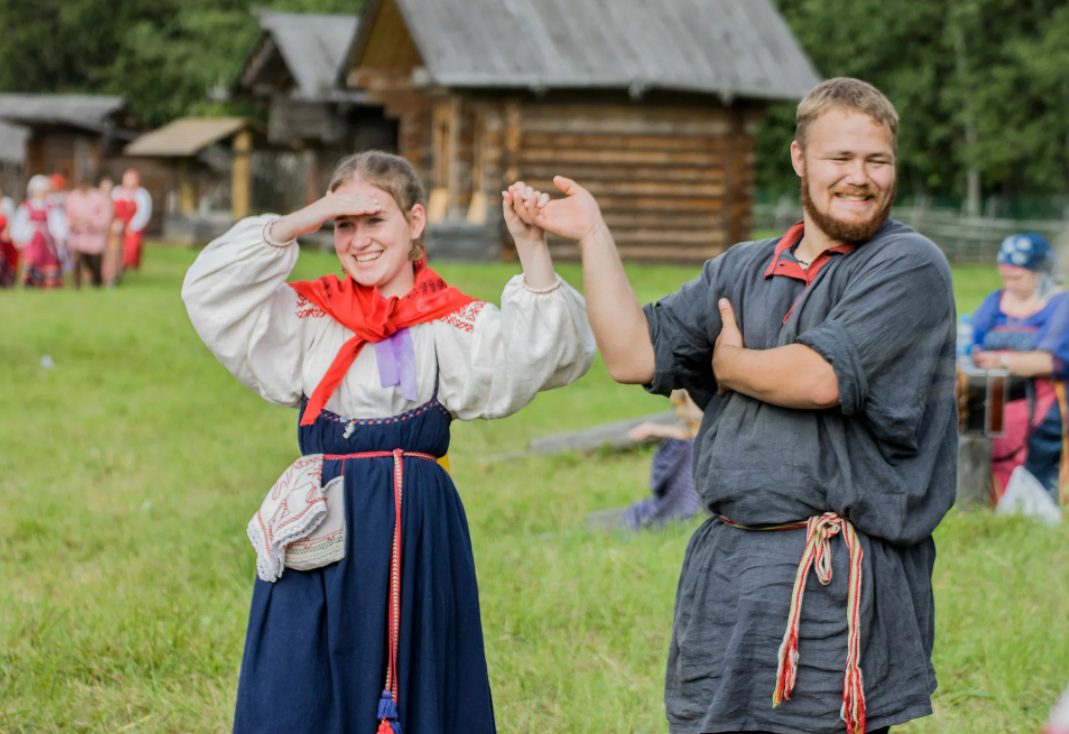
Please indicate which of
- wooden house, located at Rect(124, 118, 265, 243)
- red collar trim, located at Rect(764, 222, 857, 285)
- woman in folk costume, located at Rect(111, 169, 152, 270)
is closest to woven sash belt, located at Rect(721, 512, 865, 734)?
red collar trim, located at Rect(764, 222, 857, 285)

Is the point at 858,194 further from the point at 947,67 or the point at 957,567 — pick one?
the point at 947,67

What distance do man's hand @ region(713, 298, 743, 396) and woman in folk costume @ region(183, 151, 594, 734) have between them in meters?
0.31

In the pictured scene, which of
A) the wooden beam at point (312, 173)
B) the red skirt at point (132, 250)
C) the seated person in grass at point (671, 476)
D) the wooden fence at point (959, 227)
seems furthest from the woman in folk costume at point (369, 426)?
the wooden beam at point (312, 173)

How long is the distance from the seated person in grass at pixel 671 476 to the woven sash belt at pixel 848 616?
10.8 feet

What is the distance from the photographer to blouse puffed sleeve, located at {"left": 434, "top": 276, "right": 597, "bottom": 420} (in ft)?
9.41

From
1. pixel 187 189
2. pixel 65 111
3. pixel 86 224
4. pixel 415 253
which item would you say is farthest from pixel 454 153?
pixel 65 111

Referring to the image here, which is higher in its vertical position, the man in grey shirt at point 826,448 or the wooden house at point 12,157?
the wooden house at point 12,157

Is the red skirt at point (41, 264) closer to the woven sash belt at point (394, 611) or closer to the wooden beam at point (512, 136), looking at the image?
the wooden beam at point (512, 136)

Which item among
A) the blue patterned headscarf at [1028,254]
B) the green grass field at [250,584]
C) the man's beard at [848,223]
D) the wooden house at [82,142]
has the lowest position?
the green grass field at [250,584]

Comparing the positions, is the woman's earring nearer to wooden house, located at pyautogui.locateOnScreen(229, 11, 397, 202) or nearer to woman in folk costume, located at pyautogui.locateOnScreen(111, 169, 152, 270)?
woman in folk costume, located at pyautogui.locateOnScreen(111, 169, 152, 270)

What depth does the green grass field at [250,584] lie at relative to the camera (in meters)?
4.23

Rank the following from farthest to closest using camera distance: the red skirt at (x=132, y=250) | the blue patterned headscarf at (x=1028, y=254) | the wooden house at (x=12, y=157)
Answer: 1. the wooden house at (x=12, y=157)
2. the red skirt at (x=132, y=250)
3. the blue patterned headscarf at (x=1028, y=254)

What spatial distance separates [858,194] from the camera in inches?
107

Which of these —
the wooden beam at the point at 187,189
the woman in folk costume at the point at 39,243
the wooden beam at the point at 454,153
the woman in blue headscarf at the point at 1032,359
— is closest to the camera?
the woman in blue headscarf at the point at 1032,359
